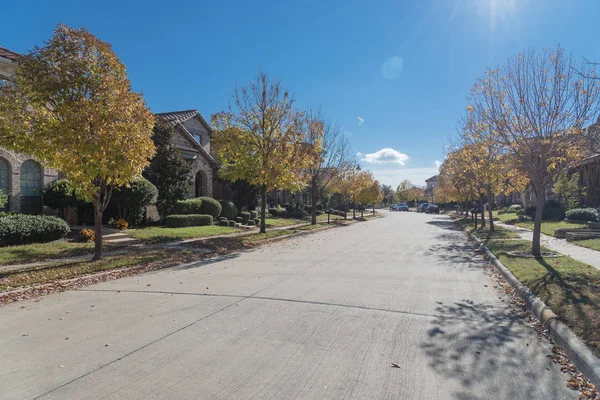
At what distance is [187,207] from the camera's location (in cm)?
2195

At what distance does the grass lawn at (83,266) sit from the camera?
8273 millimetres

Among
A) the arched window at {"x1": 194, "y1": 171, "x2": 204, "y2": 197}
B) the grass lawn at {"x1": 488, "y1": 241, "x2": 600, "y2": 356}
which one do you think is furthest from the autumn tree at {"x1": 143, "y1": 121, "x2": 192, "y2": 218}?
the grass lawn at {"x1": 488, "y1": 241, "x2": 600, "y2": 356}

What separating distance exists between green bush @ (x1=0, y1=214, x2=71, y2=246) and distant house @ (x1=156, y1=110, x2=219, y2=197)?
1040 cm

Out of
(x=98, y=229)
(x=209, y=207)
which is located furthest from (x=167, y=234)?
(x=209, y=207)

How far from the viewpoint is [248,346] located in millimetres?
4699

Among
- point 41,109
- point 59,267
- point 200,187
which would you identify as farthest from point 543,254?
point 200,187

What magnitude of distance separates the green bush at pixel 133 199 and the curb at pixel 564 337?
1506 centimetres

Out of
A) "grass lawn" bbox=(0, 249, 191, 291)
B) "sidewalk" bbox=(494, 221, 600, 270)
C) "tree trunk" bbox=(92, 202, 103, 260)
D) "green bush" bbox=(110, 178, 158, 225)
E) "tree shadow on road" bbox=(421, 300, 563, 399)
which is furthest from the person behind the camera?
"green bush" bbox=(110, 178, 158, 225)

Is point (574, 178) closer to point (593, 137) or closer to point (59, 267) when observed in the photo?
point (593, 137)

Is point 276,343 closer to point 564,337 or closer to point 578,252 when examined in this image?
point 564,337

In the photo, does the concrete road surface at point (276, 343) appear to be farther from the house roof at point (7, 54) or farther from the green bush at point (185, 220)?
the green bush at point (185, 220)

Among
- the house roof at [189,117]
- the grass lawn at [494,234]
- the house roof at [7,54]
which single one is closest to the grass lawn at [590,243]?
the grass lawn at [494,234]

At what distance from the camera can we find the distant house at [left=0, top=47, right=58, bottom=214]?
1505cm

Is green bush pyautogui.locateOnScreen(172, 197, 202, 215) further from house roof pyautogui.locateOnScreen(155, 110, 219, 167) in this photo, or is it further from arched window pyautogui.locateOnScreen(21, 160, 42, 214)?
arched window pyautogui.locateOnScreen(21, 160, 42, 214)
